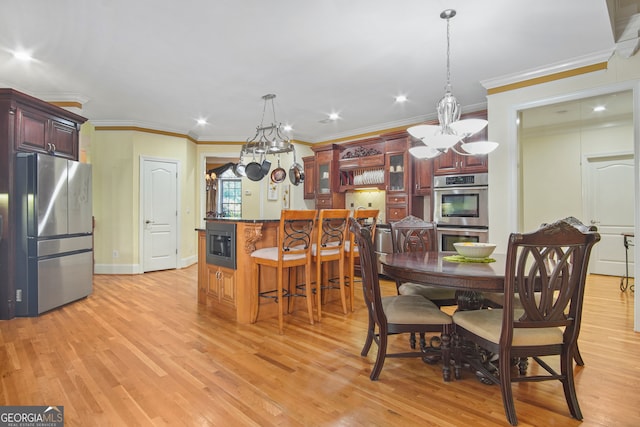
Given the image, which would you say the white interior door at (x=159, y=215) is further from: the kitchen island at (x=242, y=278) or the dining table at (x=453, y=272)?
the dining table at (x=453, y=272)

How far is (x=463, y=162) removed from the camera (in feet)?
14.8

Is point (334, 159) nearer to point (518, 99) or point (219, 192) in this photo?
point (518, 99)

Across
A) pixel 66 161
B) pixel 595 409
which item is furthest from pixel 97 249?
pixel 595 409

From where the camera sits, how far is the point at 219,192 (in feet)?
33.0

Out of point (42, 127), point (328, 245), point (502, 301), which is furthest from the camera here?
point (42, 127)

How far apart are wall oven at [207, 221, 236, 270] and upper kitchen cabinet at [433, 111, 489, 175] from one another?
10.1 ft

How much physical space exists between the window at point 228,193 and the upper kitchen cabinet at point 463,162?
20.4ft

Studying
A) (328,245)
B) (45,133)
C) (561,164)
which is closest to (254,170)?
(328,245)

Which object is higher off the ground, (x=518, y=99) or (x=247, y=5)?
(x=247, y=5)

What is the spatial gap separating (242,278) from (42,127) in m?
2.73

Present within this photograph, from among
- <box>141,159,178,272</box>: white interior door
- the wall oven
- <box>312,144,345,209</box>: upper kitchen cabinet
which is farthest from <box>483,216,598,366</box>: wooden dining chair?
<box>141,159,178,272</box>: white interior door

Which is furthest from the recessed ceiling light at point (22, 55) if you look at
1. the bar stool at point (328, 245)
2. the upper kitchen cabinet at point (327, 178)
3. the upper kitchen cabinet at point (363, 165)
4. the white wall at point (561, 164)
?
the white wall at point (561, 164)

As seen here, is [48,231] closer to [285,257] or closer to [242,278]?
[242,278]

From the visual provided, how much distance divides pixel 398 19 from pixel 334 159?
12.1 ft
